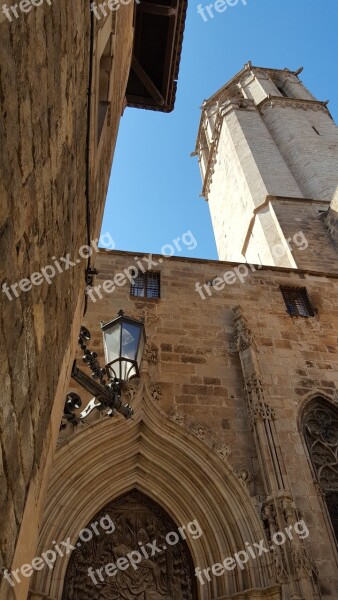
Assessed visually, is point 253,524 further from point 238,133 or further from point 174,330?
point 238,133

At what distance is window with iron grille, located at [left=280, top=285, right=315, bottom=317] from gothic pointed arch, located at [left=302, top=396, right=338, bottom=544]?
191 cm

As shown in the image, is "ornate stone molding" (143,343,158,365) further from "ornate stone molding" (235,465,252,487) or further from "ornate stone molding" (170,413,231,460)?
"ornate stone molding" (235,465,252,487)

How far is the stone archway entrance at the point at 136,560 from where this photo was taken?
532cm

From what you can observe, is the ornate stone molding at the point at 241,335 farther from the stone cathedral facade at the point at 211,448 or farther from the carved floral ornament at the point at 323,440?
the carved floral ornament at the point at 323,440

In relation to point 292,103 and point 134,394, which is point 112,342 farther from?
point 292,103

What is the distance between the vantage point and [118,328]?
4.27 metres

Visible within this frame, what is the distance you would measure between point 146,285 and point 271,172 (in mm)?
11225

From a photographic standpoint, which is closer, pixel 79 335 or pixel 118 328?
pixel 118 328

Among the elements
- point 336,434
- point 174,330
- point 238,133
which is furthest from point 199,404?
point 238,133

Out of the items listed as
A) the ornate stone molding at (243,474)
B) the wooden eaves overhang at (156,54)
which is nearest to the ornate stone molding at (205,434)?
the ornate stone molding at (243,474)

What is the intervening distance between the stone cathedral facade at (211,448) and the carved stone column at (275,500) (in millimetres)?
15

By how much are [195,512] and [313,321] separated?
163 inches

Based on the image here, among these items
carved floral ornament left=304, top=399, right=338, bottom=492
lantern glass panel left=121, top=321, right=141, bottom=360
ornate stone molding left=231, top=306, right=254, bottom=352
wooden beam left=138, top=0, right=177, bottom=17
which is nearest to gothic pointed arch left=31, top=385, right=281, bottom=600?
carved floral ornament left=304, top=399, right=338, bottom=492

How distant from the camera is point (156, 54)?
9.65 metres
